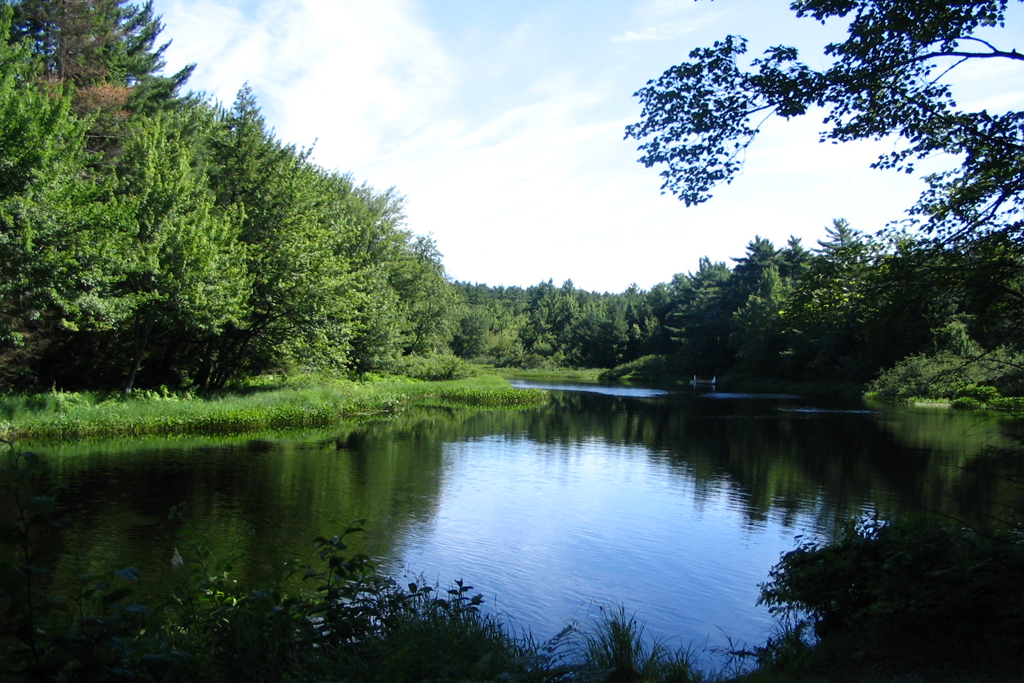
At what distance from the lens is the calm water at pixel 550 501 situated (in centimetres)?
1070

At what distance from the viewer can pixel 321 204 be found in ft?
122

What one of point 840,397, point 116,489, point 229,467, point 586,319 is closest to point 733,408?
point 840,397

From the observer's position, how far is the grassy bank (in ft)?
70.2

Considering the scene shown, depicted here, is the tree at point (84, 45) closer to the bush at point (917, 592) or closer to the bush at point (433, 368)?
the bush at point (433, 368)

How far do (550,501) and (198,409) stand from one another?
14167mm

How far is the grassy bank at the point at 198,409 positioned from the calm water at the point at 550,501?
1.44 metres

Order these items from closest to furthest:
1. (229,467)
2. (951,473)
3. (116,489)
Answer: (116,489)
(229,467)
(951,473)

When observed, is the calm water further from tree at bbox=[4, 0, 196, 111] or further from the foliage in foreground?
tree at bbox=[4, 0, 196, 111]

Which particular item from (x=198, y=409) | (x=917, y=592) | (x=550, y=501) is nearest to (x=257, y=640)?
(x=917, y=592)

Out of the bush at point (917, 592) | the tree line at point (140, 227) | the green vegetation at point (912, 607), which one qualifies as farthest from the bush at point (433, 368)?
the green vegetation at point (912, 607)

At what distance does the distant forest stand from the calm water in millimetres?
2141

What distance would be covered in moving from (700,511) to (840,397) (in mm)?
45228

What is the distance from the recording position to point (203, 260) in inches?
1008

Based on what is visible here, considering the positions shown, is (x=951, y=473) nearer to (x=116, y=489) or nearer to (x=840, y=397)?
(x=116, y=489)
